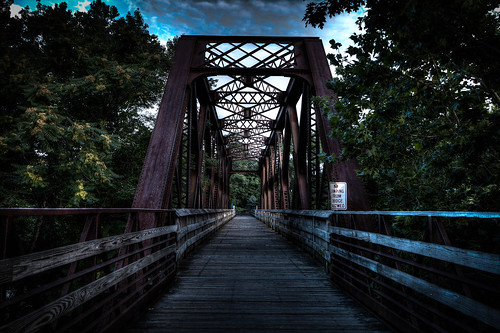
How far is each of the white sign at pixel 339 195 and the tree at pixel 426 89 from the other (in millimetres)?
758

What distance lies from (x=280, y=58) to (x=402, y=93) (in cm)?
566

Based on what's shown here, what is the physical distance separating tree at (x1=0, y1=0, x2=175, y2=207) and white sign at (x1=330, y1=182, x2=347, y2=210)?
5.25m

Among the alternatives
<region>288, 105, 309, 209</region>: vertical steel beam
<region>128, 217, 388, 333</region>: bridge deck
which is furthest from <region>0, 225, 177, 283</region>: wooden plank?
<region>288, 105, 309, 209</region>: vertical steel beam

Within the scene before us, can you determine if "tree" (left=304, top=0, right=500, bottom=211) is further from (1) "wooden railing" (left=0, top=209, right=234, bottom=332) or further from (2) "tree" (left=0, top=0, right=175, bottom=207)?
(2) "tree" (left=0, top=0, right=175, bottom=207)

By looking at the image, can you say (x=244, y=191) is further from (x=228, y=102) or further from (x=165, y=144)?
(x=165, y=144)

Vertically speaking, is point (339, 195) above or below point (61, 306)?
above

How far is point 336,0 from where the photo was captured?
2809 mm

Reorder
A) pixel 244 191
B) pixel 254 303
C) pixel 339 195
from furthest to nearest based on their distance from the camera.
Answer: pixel 244 191 < pixel 339 195 < pixel 254 303

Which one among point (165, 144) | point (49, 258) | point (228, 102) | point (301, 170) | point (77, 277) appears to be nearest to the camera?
point (49, 258)

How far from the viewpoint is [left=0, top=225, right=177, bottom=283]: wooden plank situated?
143 centimetres

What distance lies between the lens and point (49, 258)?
1.74m

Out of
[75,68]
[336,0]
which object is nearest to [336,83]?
[336,0]

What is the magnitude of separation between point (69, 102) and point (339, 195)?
8.36 metres

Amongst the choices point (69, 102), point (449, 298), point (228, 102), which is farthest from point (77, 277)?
point (228, 102)
